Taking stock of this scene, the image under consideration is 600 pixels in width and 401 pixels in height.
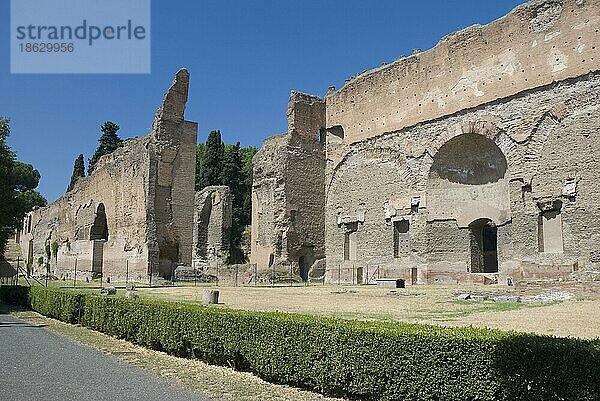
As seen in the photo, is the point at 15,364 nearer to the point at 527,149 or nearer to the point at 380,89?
the point at 527,149

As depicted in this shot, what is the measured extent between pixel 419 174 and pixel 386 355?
1988 centimetres

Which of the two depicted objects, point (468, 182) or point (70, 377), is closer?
point (70, 377)

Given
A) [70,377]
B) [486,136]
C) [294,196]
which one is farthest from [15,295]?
[486,136]

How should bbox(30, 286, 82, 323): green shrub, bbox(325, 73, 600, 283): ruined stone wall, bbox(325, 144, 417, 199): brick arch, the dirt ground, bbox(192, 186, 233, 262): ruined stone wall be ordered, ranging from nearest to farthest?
the dirt ground → bbox(30, 286, 82, 323): green shrub → bbox(325, 73, 600, 283): ruined stone wall → bbox(325, 144, 417, 199): brick arch → bbox(192, 186, 233, 262): ruined stone wall

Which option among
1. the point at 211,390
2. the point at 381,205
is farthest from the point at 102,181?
the point at 211,390

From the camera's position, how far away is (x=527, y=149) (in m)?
20.8

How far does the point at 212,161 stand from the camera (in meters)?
50.5

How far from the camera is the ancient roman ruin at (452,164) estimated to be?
63.8 feet

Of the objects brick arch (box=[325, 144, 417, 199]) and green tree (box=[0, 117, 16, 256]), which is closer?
green tree (box=[0, 117, 16, 256])

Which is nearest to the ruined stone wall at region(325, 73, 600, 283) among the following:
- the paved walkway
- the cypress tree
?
the paved walkway

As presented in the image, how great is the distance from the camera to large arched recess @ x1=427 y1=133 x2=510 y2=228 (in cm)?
2272

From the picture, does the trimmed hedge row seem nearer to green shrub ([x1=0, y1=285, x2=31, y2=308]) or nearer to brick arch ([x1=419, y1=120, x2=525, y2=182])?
green shrub ([x1=0, y1=285, x2=31, y2=308])

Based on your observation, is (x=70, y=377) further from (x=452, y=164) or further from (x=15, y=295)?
(x=452, y=164)

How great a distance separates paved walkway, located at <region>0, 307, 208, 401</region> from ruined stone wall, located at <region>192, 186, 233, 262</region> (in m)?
26.0
